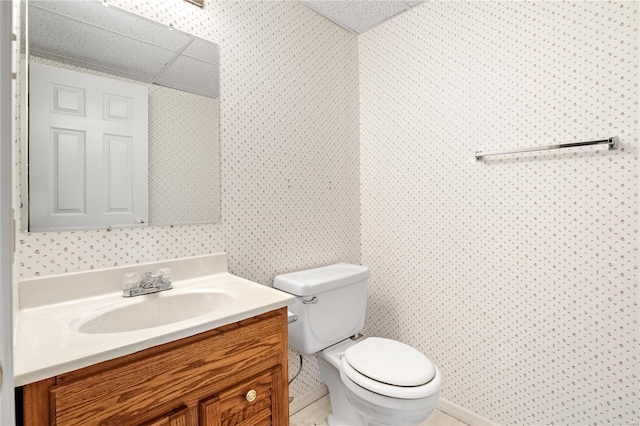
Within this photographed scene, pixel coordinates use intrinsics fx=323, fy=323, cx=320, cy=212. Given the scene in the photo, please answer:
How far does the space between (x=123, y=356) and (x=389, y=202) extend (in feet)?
5.16

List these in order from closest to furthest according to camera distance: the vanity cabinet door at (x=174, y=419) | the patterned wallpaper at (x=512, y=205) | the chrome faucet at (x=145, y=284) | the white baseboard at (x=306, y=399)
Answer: the vanity cabinet door at (x=174, y=419), the chrome faucet at (x=145, y=284), the patterned wallpaper at (x=512, y=205), the white baseboard at (x=306, y=399)

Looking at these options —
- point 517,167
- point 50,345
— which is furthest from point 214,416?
point 517,167

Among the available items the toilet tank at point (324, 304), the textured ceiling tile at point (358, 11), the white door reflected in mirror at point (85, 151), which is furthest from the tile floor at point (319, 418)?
the textured ceiling tile at point (358, 11)

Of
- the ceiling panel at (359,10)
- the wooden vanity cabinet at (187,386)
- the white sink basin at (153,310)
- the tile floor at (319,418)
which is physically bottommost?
the tile floor at (319,418)

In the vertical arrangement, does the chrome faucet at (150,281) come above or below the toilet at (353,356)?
above

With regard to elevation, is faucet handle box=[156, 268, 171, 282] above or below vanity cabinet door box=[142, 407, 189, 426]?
above

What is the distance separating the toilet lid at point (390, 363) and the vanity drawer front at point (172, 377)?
1.38ft

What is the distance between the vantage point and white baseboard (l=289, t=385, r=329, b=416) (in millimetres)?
1751

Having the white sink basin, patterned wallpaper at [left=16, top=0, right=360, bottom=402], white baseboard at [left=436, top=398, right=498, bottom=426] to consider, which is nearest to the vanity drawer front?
the white sink basin

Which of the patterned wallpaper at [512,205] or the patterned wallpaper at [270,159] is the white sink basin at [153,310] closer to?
the patterned wallpaper at [270,159]

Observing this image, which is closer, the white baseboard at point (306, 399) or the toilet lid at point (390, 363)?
the toilet lid at point (390, 363)

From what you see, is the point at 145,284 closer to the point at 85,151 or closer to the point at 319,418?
the point at 85,151

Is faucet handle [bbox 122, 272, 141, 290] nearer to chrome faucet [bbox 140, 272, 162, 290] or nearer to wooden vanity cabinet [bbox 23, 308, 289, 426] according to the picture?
chrome faucet [bbox 140, 272, 162, 290]

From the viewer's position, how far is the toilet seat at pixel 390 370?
1213 millimetres
